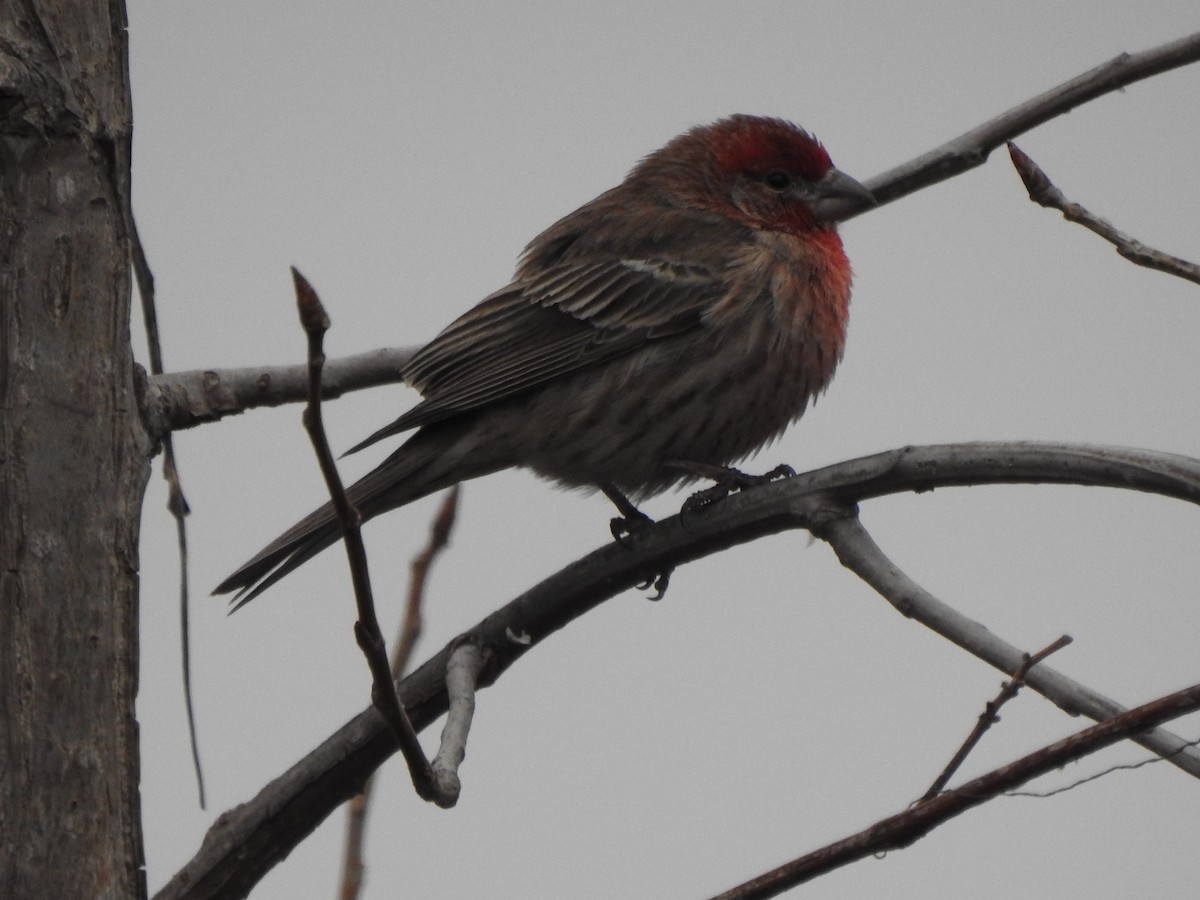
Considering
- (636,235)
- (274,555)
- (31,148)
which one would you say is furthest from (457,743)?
(636,235)

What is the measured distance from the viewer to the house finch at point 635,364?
6000mm

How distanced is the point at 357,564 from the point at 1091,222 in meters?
1.97

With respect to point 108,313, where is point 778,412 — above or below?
above

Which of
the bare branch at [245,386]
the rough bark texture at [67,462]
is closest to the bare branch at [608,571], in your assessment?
the rough bark texture at [67,462]

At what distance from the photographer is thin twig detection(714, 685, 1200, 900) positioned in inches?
95.3

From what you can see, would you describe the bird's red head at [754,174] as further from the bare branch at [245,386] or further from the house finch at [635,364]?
the bare branch at [245,386]

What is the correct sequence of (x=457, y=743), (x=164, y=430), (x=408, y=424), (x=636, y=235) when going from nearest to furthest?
(x=457, y=743), (x=164, y=430), (x=408, y=424), (x=636, y=235)

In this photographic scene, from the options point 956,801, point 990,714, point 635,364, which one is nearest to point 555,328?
point 635,364

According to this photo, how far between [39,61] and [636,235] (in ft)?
12.1

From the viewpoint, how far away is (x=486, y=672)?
4.10 metres

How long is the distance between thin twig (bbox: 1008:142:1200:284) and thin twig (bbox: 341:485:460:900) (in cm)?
160

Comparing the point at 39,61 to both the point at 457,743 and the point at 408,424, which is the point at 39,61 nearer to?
the point at 457,743

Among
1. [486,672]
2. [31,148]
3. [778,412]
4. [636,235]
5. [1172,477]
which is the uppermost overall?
[636,235]

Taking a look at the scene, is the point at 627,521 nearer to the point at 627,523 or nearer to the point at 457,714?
the point at 627,523
